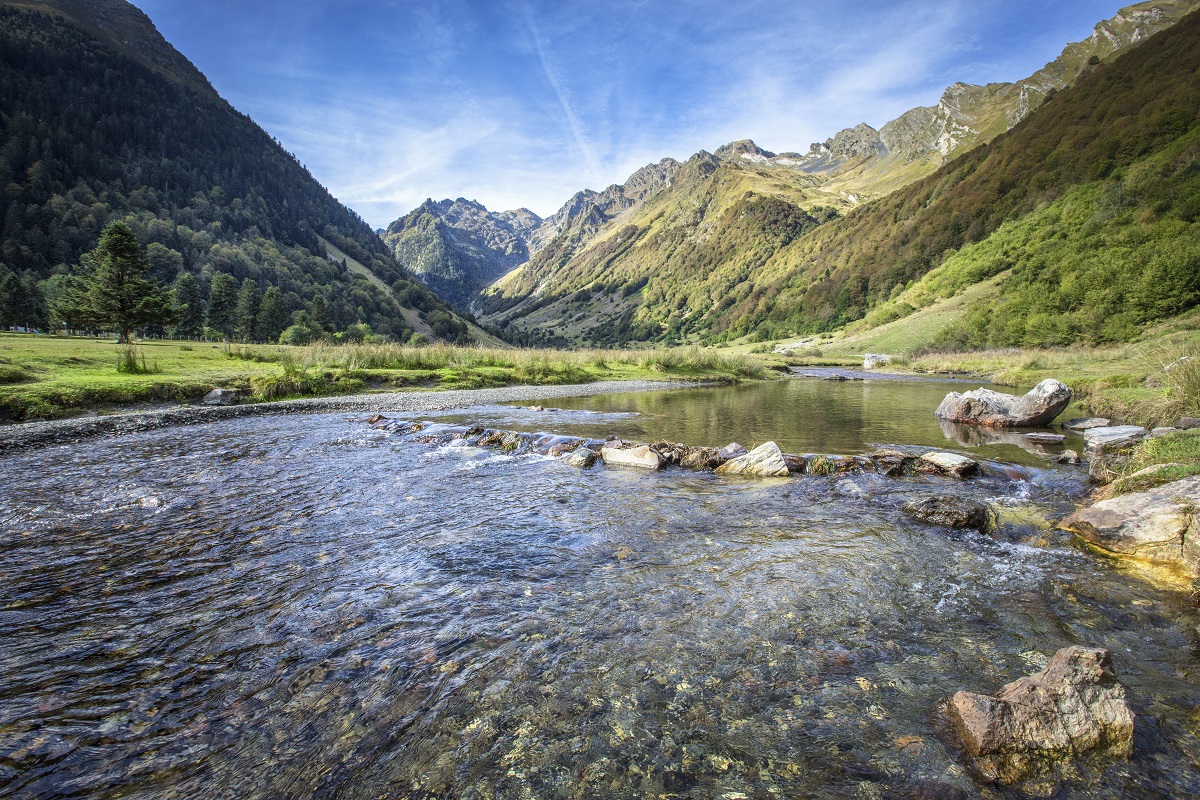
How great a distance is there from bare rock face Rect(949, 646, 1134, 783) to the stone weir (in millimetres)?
7227

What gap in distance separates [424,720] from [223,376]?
83.7ft

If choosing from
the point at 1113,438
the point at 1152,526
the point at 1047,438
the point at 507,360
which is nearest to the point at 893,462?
the point at 1152,526

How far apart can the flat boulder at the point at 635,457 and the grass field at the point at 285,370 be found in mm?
18032

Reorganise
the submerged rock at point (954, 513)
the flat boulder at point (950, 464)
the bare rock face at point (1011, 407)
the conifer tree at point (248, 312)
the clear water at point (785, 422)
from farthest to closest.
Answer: the conifer tree at point (248, 312) → the bare rock face at point (1011, 407) → the clear water at point (785, 422) → the flat boulder at point (950, 464) → the submerged rock at point (954, 513)

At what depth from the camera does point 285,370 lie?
24.5 meters


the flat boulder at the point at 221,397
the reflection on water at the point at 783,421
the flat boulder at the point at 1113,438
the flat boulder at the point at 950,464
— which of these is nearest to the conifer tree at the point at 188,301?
the flat boulder at the point at 221,397

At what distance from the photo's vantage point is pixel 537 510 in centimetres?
827

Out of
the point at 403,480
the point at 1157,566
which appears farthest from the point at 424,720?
the point at 1157,566

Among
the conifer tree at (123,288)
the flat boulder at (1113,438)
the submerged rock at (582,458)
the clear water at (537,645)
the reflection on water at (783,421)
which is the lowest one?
the clear water at (537,645)

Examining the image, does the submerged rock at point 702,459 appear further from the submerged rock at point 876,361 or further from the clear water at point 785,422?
the submerged rock at point 876,361

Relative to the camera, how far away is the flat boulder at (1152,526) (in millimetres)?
5586

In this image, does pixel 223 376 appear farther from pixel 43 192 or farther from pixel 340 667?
pixel 43 192

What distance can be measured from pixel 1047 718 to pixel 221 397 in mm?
25575

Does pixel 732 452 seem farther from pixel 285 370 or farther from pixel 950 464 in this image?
pixel 285 370
